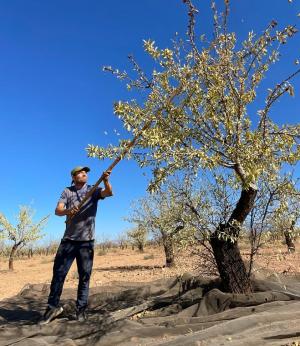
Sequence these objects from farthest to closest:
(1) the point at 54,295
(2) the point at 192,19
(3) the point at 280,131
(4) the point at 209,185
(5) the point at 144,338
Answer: (4) the point at 209,185
(1) the point at 54,295
(3) the point at 280,131
(2) the point at 192,19
(5) the point at 144,338

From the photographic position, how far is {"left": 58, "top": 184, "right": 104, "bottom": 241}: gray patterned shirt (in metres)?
7.09

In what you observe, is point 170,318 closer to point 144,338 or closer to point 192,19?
point 144,338

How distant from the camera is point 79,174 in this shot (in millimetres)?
7395

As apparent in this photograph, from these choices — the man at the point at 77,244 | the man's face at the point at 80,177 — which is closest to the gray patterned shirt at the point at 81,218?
the man at the point at 77,244

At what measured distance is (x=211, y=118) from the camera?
6.77 meters

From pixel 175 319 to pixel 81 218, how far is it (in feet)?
7.28

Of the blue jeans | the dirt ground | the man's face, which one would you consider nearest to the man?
the blue jeans

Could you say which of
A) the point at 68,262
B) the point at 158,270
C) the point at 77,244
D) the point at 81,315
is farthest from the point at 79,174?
the point at 158,270

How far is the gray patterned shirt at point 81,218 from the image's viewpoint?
23.3ft

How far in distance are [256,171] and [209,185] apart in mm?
2837

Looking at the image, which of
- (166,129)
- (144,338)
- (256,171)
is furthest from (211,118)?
(144,338)

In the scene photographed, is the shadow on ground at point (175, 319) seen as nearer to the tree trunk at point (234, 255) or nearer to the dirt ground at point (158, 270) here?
the tree trunk at point (234, 255)

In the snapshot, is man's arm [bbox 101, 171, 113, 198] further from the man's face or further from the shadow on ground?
the shadow on ground

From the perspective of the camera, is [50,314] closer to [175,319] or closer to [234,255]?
[175,319]
